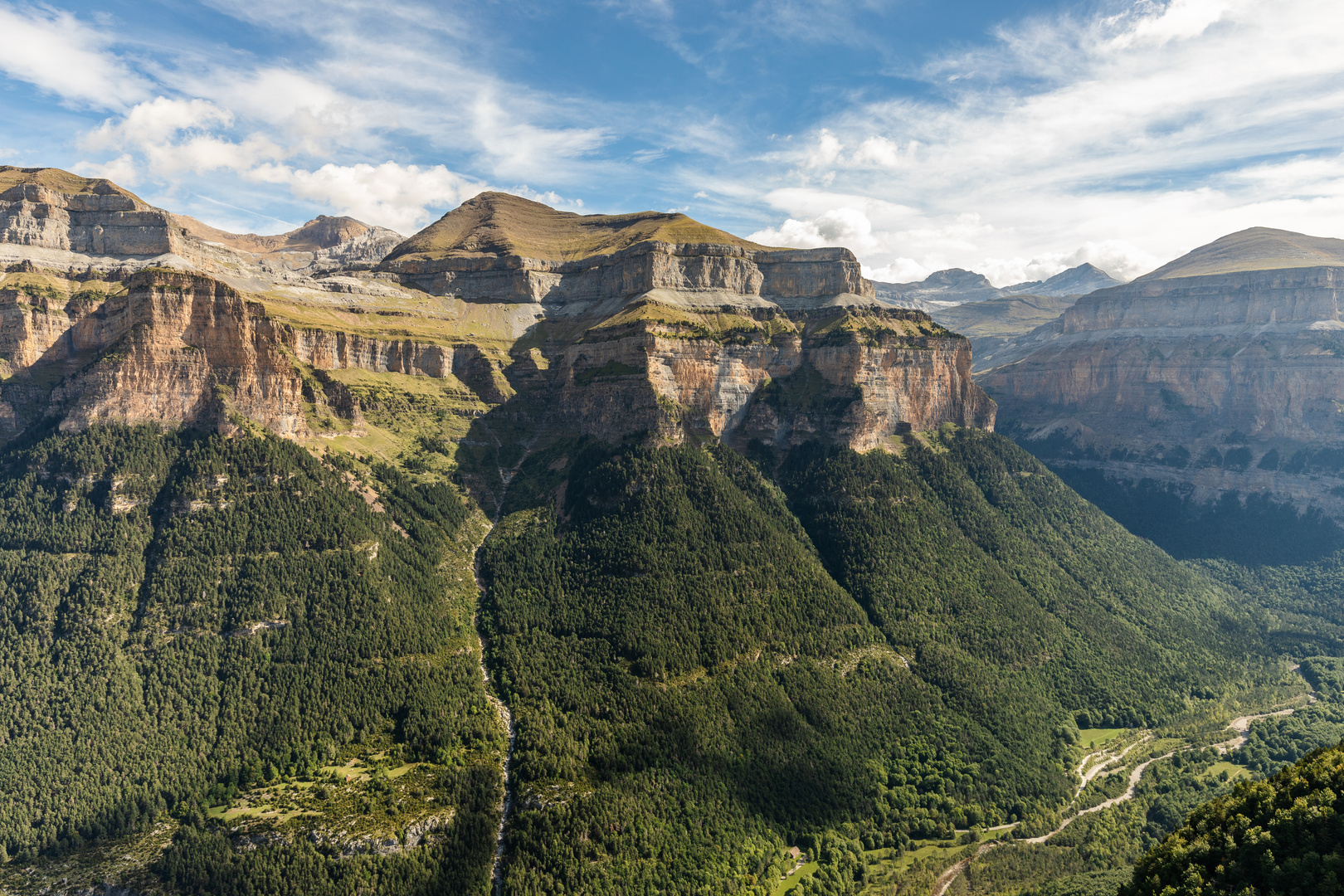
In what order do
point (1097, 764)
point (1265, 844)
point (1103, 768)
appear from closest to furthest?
point (1265, 844) → point (1103, 768) → point (1097, 764)

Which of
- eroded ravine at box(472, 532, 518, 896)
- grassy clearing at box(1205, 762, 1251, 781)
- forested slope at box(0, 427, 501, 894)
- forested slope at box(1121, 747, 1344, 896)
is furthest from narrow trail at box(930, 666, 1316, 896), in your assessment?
forested slope at box(0, 427, 501, 894)

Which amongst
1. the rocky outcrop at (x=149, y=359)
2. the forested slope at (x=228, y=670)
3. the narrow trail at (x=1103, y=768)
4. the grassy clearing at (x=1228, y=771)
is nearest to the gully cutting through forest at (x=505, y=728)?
the forested slope at (x=228, y=670)

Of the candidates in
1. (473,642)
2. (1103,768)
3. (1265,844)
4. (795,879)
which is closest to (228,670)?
(473,642)

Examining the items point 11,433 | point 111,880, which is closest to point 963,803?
point 111,880

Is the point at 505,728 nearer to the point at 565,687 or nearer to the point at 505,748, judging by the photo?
the point at 505,748

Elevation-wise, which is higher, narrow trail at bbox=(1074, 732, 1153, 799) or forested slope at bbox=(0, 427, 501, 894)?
forested slope at bbox=(0, 427, 501, 894)

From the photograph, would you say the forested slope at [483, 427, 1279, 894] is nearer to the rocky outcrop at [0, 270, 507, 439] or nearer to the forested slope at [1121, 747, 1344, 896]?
the forested slope at [1121, 747, 1344, 896]

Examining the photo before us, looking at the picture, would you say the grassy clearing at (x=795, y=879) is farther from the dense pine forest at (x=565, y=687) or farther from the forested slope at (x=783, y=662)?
the forested slope at (x=783, y=662)
